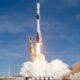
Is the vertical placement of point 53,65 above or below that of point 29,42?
below

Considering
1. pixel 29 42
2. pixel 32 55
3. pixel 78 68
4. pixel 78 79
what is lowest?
pixel 78 79

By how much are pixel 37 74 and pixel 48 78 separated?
3.79 meters

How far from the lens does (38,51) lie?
6994 cm

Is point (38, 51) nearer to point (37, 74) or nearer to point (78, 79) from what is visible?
point (37, 74)

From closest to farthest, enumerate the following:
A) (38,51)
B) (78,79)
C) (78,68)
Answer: (78,79), (78,68), (38,51)

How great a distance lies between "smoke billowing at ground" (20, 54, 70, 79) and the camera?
230 ft

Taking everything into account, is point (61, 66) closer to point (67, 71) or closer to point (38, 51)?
point (67, 71)

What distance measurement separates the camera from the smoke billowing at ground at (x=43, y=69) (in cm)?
7006

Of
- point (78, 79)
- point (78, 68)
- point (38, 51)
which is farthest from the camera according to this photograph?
point (38, 51)

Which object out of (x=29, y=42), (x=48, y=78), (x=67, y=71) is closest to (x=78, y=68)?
(x=67, y=71)

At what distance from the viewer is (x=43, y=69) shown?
7075 cm

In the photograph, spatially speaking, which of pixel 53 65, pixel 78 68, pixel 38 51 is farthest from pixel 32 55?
pixel 78 68

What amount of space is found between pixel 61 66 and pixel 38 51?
8.85 m

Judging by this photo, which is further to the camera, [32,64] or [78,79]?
[32,64]
